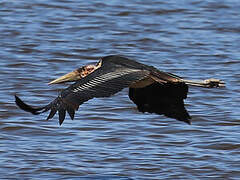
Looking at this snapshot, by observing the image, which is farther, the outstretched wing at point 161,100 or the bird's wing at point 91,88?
the outstretched wing at point 161,100

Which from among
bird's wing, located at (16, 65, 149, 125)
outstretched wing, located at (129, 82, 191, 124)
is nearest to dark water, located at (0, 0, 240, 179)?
outstretched wing, located at (129, 82, 191, 124)

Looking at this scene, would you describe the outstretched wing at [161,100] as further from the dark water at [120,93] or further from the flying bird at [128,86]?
the dark water at [120,93]

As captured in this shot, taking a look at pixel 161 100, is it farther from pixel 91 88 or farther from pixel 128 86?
pixel 91 88

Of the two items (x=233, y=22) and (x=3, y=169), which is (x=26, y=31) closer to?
(x=233, y=22)

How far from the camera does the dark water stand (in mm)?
8117

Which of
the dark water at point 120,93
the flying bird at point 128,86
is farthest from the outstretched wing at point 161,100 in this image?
the dark water at point 120,93

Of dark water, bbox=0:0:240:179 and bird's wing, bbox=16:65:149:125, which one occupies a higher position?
bird's wing, bbox=16:65:149:125

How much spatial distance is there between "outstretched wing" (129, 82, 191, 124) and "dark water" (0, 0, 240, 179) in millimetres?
555

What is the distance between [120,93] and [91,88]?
4.12m

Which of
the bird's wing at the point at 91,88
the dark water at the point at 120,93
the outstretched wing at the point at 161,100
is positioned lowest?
the dark water at the point at 120,93

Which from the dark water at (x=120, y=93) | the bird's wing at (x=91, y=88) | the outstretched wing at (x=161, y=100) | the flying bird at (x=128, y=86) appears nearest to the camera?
the bird's wing at (x=91, y=88)

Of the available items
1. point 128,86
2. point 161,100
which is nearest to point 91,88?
point 128,86

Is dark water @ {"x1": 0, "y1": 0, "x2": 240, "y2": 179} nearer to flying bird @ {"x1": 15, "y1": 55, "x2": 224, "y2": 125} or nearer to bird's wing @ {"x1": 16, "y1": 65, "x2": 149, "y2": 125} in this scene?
flying bird @ {"x1": 15, "y1": 55, "x2": 224, "y2": 125}

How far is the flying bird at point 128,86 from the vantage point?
21.0ft
